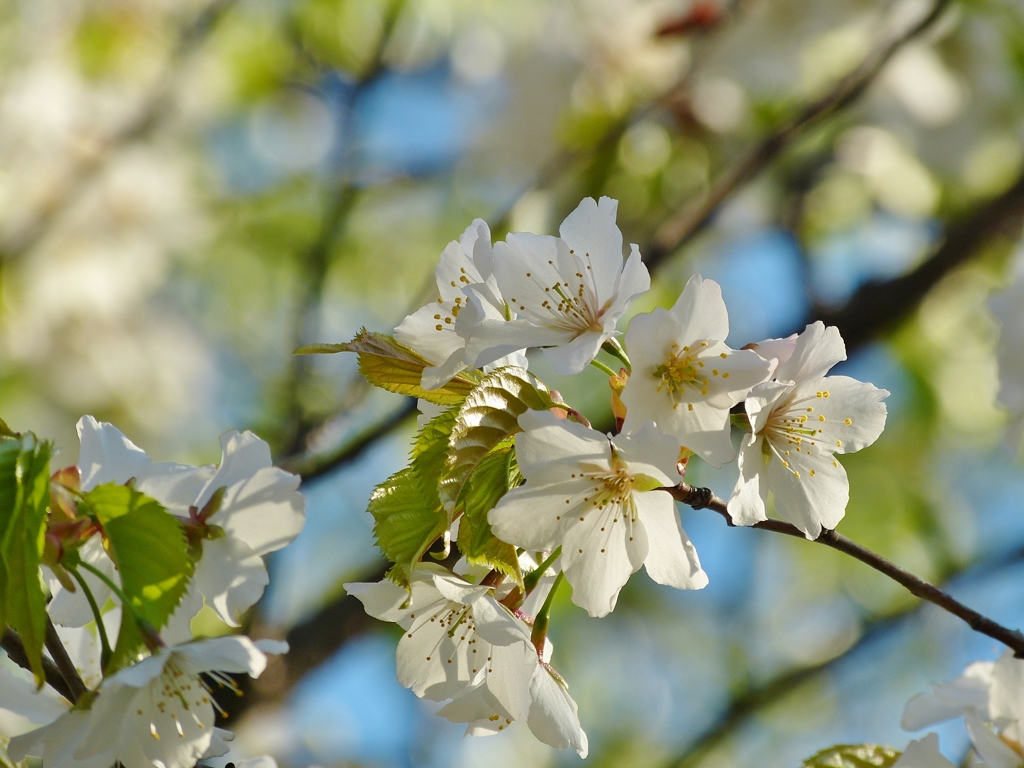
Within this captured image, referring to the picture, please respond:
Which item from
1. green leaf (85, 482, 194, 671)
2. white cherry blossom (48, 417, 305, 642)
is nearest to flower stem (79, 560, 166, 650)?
green leaf (85, 482, 194, 671)

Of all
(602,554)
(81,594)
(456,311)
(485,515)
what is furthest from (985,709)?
(81,594)

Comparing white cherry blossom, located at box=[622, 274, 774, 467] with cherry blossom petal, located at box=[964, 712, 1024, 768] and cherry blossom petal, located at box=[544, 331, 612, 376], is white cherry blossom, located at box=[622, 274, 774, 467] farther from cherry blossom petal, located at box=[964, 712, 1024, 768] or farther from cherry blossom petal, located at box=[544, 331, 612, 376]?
cherry blossom petal, located at box=[964, 712, 1024, 768]

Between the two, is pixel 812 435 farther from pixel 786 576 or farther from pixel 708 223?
pixel 786 576

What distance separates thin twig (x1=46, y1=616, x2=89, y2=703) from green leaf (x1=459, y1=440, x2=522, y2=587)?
1.16ft

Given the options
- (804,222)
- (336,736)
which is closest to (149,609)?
(804,222)

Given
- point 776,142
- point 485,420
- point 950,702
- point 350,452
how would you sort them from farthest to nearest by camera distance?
point 776,142
point 350,452
point 950,702
point 485,420

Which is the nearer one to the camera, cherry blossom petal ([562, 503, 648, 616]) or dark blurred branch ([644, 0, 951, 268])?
cherry blossom petal ([562, 503, 648, 616])

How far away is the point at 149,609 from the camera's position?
0.82m

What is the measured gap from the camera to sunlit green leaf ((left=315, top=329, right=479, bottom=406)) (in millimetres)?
915

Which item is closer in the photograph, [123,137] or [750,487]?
[750,487]

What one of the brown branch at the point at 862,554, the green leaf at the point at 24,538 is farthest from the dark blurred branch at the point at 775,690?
the green leaf at the point at 24,538

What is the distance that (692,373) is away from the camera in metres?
0.85

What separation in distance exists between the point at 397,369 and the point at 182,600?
0.31m

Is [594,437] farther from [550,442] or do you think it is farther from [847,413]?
[847,413]
